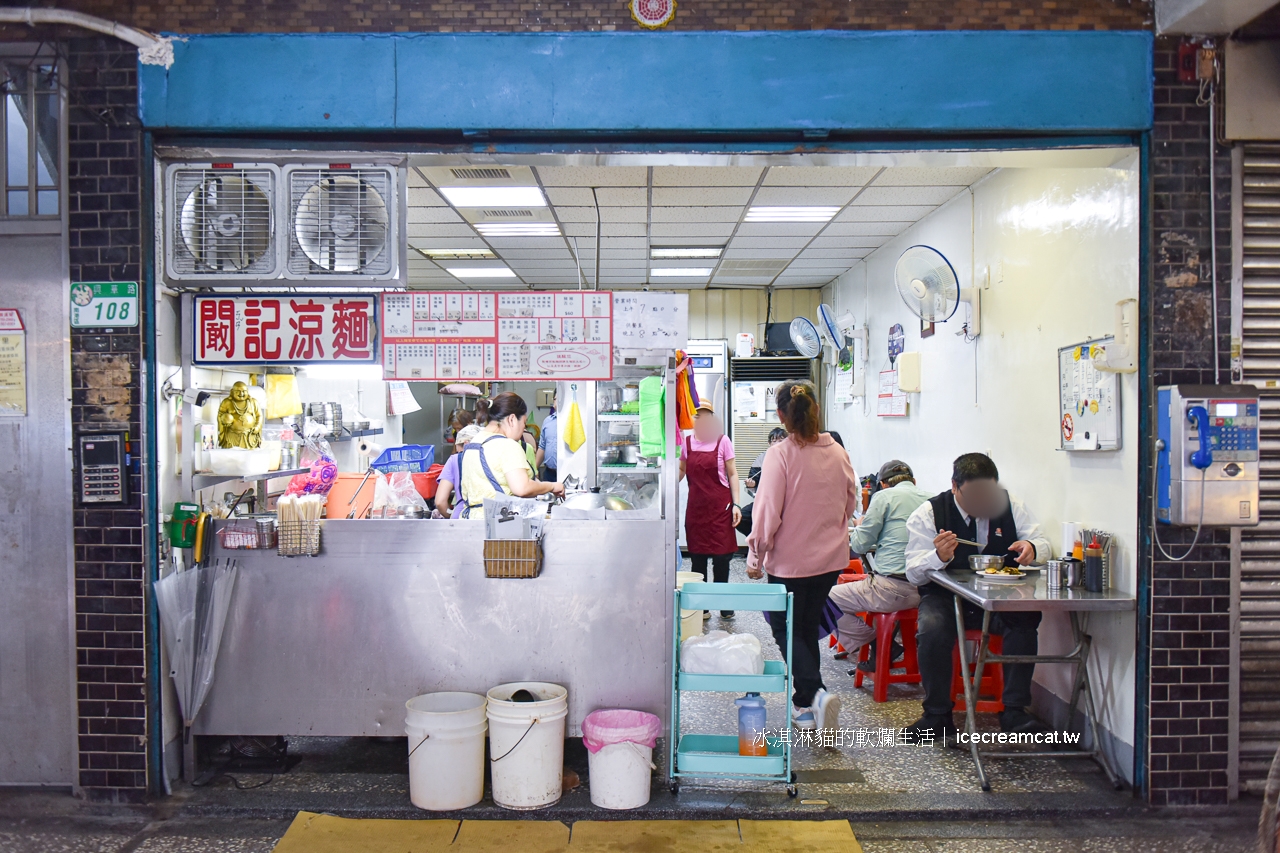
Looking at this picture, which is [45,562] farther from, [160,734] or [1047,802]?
[1047,802]

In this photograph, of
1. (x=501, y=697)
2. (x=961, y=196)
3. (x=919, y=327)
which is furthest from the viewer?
(x=919, y=327)

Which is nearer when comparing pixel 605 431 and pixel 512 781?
pixel 512 781

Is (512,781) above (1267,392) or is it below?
below

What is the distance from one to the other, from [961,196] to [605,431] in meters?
3.71

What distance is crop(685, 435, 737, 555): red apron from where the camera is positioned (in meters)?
6.39

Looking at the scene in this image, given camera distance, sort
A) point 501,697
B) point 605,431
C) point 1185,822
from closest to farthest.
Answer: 1. point 1185,822
2. point 501,697
3. point 605,431

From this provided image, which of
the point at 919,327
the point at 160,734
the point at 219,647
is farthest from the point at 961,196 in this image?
the point at 160,734

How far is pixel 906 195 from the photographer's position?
20.3ft

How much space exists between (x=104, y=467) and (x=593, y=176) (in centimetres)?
357

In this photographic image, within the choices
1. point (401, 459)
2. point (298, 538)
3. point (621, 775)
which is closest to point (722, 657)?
point (621, 775)

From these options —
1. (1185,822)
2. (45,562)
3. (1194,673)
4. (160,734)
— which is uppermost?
(45,562)

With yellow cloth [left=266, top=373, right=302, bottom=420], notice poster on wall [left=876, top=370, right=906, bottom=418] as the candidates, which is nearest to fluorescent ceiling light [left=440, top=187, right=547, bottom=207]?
yellow cloth [left=266, top=373, right=302, bottom=420]

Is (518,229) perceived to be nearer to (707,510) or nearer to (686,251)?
(686,251)

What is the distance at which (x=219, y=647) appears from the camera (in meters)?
3.88
